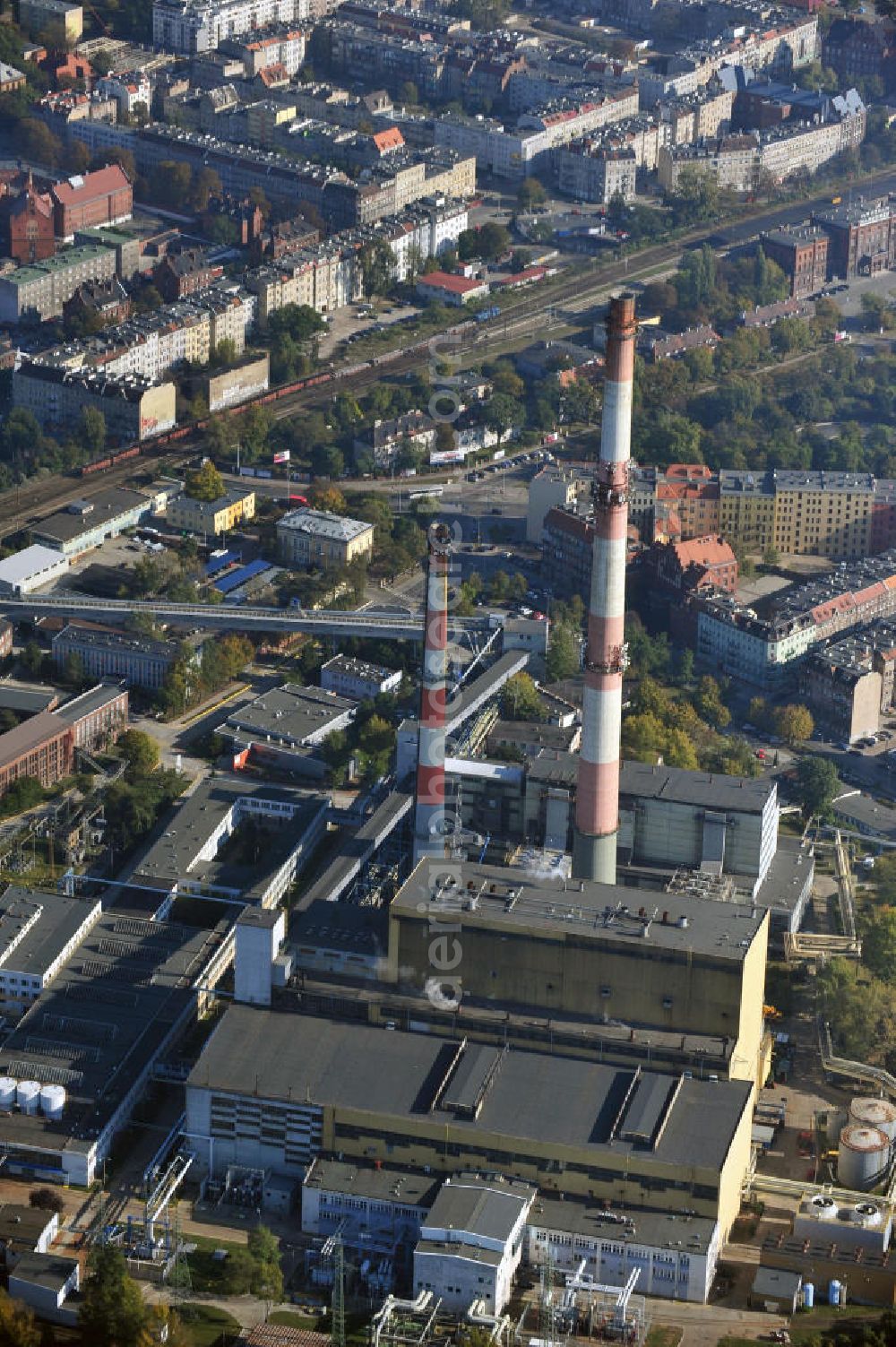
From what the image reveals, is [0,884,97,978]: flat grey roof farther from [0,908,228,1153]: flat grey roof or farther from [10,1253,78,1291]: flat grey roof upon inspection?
[10,1253,78,1291]: flat grey roof

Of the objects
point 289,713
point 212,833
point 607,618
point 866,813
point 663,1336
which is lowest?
point 663,1336

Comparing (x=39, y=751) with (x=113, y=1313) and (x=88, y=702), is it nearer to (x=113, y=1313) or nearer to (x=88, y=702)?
(x=88, y=702)

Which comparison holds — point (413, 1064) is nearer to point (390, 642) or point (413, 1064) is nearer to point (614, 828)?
point (614, 828)

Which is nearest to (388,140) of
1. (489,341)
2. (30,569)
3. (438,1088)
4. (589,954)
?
(489,341)

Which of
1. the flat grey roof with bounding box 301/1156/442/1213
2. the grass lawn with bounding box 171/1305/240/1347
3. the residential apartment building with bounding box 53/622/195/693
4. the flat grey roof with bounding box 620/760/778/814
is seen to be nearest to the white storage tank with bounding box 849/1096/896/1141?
the flat grey roof with bounding box 301/1156/442/1213

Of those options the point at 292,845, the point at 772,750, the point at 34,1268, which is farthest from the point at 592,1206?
the point at 772,750

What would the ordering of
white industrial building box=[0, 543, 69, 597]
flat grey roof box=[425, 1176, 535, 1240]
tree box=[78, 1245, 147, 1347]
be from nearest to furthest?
1. tree box=[78, 1245, 147, 1347]
2. flat grey roof box=[425, 1176, 535, 1240]
3. white industrial building box=[0, 543, 69, 597]

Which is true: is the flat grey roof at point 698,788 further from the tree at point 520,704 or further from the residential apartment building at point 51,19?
the residential apartment building at point 51,19
